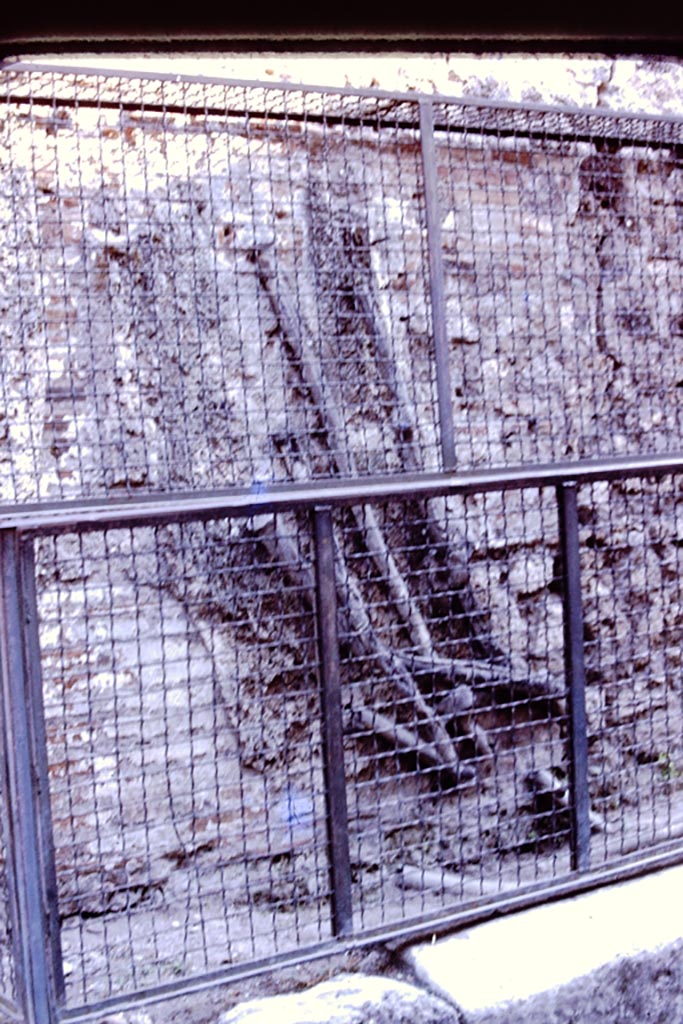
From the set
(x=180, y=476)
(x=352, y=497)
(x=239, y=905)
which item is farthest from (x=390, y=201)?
(x=239, y=905)

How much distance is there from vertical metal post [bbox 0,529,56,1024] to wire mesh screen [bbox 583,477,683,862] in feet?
7.18

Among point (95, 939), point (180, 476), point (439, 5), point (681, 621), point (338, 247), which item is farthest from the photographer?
point (681, 621)

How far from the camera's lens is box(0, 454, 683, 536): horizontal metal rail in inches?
89.5

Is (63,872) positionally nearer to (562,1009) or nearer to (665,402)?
(562,1009)

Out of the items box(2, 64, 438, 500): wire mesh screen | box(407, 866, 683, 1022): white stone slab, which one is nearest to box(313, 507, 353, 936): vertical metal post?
box(407, 866, 683, 1022): white stone slab

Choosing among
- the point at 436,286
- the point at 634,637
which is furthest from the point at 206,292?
the point at 634,637

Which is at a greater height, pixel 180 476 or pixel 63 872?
pixel 180 476

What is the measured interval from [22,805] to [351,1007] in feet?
3.00

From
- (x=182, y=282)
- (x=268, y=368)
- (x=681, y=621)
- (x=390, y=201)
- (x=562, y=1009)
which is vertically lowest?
(x=562, y=1009)

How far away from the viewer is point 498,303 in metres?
3.74

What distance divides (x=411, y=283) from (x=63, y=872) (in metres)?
2.26

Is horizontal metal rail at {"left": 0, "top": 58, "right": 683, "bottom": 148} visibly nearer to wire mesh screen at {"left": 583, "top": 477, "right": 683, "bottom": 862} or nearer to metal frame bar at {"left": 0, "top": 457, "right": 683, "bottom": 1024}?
metal frame bar at {"left": 0, "top": 457, "right": 683, "bottom": 1024}

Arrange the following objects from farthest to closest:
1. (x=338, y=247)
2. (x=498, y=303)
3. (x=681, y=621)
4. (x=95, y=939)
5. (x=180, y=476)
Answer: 1. (x=681, y=621)
2. (x=498, y=303)
3. (x=338, y=247)
4. (x=180, y=476)
5. (x=95, y=939)

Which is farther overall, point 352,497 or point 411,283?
point 411,283
